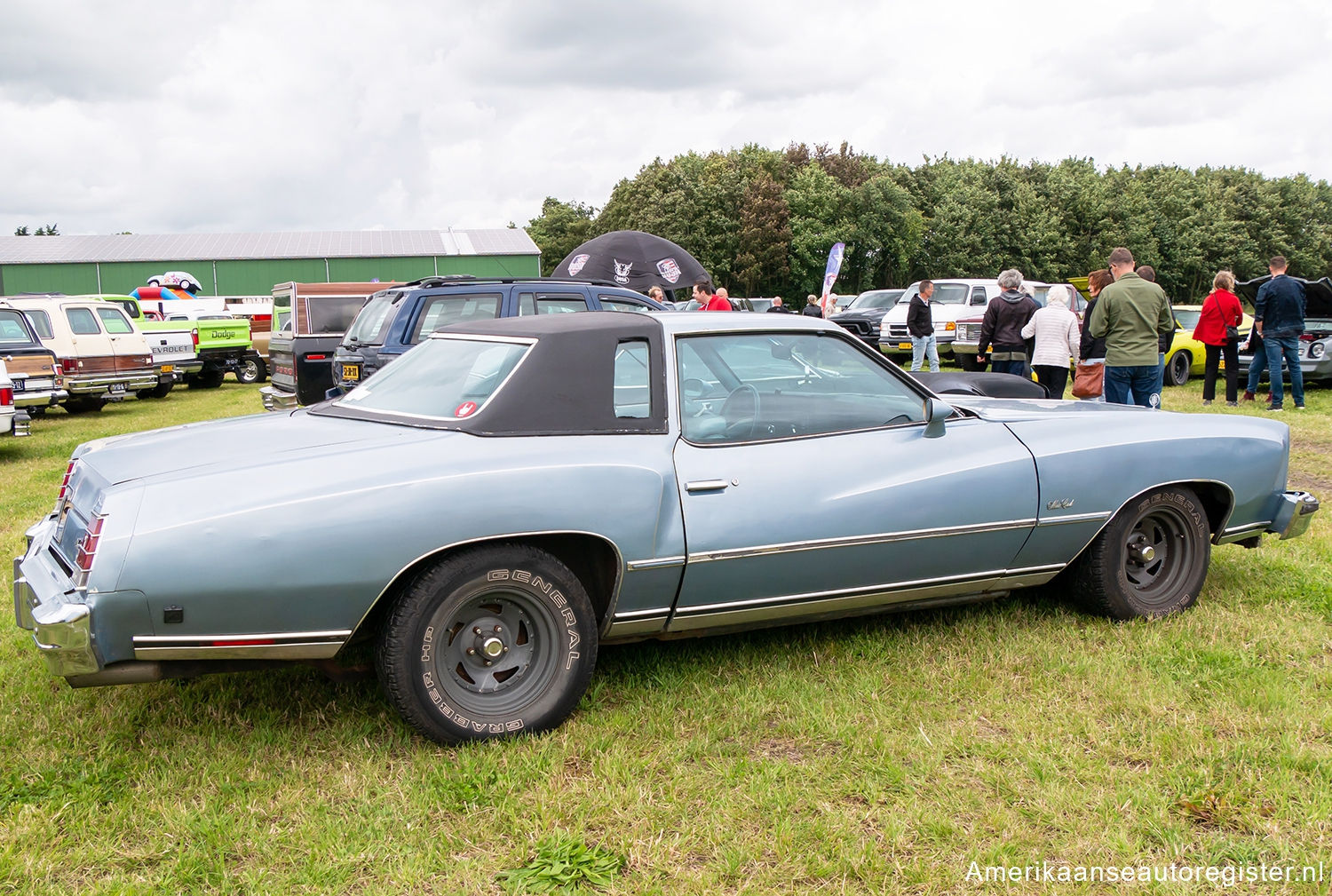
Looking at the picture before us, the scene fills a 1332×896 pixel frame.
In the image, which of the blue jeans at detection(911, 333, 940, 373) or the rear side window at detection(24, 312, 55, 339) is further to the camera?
the blue jeans at detection(911, 333, 940, 373)

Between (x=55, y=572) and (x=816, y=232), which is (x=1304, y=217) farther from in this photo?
(x=55, y=572)

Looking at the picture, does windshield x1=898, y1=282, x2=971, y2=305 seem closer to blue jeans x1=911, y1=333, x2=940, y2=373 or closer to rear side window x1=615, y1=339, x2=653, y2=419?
blue jeans x1=911, y1=333, x2=940, y2=373

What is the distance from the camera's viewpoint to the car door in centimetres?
356

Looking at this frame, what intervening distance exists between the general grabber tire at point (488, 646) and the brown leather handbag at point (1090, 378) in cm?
674

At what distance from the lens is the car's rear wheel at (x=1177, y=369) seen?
1544 cm

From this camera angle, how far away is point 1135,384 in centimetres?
824

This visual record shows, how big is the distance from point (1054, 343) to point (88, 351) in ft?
42.5

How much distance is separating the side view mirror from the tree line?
44.0 metres

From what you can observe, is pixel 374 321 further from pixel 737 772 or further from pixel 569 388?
pixel 737 772

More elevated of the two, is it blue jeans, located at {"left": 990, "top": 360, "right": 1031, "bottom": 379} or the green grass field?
blue jeans, located at {"left": 990, "top": 360, "right": 1031, "bottom": 379}

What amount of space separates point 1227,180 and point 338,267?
4890cm

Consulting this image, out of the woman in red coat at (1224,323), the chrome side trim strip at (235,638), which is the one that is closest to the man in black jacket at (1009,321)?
the woman in red coat at (1224,323)

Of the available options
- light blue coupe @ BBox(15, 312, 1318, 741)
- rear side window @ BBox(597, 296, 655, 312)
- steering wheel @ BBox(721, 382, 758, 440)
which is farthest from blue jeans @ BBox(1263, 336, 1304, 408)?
steering wheel @ BBox(721, 382, 758, 440)

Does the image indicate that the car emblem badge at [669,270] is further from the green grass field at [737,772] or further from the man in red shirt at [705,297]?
the green grass field at [737,772]
